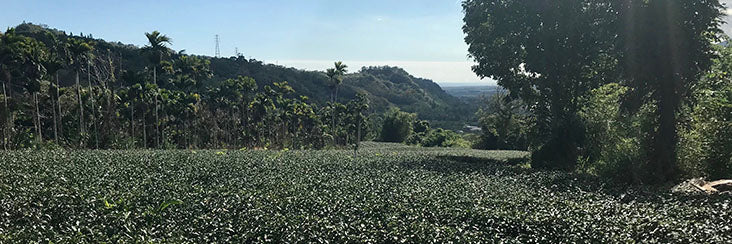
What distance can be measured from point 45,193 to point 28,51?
29630mm

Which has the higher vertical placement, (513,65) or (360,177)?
(513,65)

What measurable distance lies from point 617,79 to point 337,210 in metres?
18.4

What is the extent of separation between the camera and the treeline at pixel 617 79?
18734mm

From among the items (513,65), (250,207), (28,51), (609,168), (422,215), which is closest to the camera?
(422,215)

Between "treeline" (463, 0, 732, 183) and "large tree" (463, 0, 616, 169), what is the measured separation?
0.19 feet

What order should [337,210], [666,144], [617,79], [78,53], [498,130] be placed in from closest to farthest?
[337,210]
[666,144]
[617,79]
[78,53]
[498,130]

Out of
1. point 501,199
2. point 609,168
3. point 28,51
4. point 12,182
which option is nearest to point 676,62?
point 609,168

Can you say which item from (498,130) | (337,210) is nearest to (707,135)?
(337,210)

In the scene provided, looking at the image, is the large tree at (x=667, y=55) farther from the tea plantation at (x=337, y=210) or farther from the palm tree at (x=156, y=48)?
the palm tree at (x=156, y=48)

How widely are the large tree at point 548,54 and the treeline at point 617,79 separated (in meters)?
0.06

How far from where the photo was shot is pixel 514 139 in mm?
71312

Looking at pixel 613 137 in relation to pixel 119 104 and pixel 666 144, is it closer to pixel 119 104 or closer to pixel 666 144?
pixel 666 144

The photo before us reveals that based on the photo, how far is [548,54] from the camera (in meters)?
26.6

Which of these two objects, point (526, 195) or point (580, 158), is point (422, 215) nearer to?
point (526, 195)
